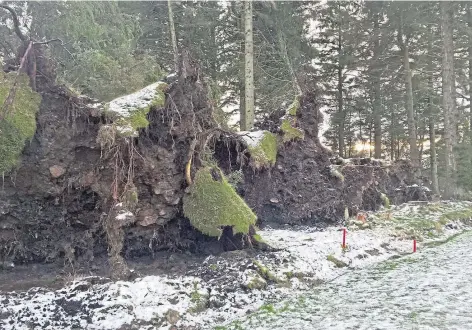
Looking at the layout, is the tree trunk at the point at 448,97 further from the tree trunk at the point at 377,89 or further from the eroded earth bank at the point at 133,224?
the eroded earth bank at the point at 133,224

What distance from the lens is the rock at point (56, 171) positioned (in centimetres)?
757

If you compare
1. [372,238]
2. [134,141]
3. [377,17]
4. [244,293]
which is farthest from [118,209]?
[377,17]

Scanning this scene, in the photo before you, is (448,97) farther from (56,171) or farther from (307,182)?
(56,171)

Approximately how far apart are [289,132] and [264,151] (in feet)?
4.27

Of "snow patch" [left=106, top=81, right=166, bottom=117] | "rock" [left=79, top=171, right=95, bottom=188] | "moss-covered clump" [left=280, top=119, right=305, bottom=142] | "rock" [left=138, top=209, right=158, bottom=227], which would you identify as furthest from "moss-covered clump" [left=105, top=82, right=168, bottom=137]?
"moss-covered clump" [left=280, top=119, right=305, bottom=142]

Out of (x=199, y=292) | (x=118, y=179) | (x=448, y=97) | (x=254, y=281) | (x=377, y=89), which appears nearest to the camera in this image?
(x=199, y=292)

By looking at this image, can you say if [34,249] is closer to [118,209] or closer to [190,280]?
[118,209]

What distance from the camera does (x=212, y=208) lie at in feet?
27.5

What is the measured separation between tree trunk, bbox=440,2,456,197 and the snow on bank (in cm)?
943

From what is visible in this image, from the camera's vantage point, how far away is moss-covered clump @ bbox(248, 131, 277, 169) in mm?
12032

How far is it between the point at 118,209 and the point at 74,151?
1637 mm

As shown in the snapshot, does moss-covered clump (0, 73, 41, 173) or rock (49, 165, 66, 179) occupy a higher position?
moss-covered clump (0, 73, 41, 173)

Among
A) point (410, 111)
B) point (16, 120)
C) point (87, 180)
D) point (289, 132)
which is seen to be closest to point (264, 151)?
point (289, 132)

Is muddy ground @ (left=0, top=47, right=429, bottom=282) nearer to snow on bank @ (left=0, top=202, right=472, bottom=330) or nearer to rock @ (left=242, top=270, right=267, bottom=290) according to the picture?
snow on bank @ (left=0, top=202, right=472, bottom=330)
